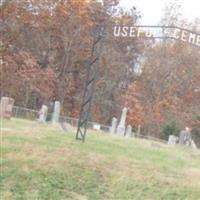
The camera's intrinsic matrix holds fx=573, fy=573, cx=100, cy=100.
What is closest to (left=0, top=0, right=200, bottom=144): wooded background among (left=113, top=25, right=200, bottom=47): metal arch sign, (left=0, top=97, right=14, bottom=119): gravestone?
(left=0, top=97, right=14, bottom=119): gravestone

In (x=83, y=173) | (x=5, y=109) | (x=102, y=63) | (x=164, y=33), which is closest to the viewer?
(x=83, y=173)

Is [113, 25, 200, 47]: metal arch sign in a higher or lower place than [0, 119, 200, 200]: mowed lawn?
higher

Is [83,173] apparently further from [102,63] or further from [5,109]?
[102,63]

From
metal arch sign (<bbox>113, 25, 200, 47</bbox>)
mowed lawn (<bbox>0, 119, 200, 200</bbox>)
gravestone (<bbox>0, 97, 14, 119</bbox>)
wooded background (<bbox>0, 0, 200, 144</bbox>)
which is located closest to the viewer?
mowed lawn (<bbox>0, 119, 200, 200</bbox>)

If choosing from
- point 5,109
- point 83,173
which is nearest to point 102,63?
point 5,109

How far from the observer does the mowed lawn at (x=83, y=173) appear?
9352 millimetres

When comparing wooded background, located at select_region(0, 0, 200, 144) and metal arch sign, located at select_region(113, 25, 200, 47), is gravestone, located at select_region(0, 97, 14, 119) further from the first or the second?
wooded background, located at select_region(0, 0, 200, 144)

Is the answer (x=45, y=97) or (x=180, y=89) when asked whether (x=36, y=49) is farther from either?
(x=180, y=89)

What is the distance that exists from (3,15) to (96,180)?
28117 mm

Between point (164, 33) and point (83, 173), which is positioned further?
point (164, 33)

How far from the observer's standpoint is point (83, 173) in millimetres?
10188

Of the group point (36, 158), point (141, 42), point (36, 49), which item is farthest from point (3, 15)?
point (36, 158)

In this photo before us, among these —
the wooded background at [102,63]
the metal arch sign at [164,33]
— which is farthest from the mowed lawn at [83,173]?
the wooded background at [102,63]

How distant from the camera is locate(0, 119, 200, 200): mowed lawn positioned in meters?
9.35
